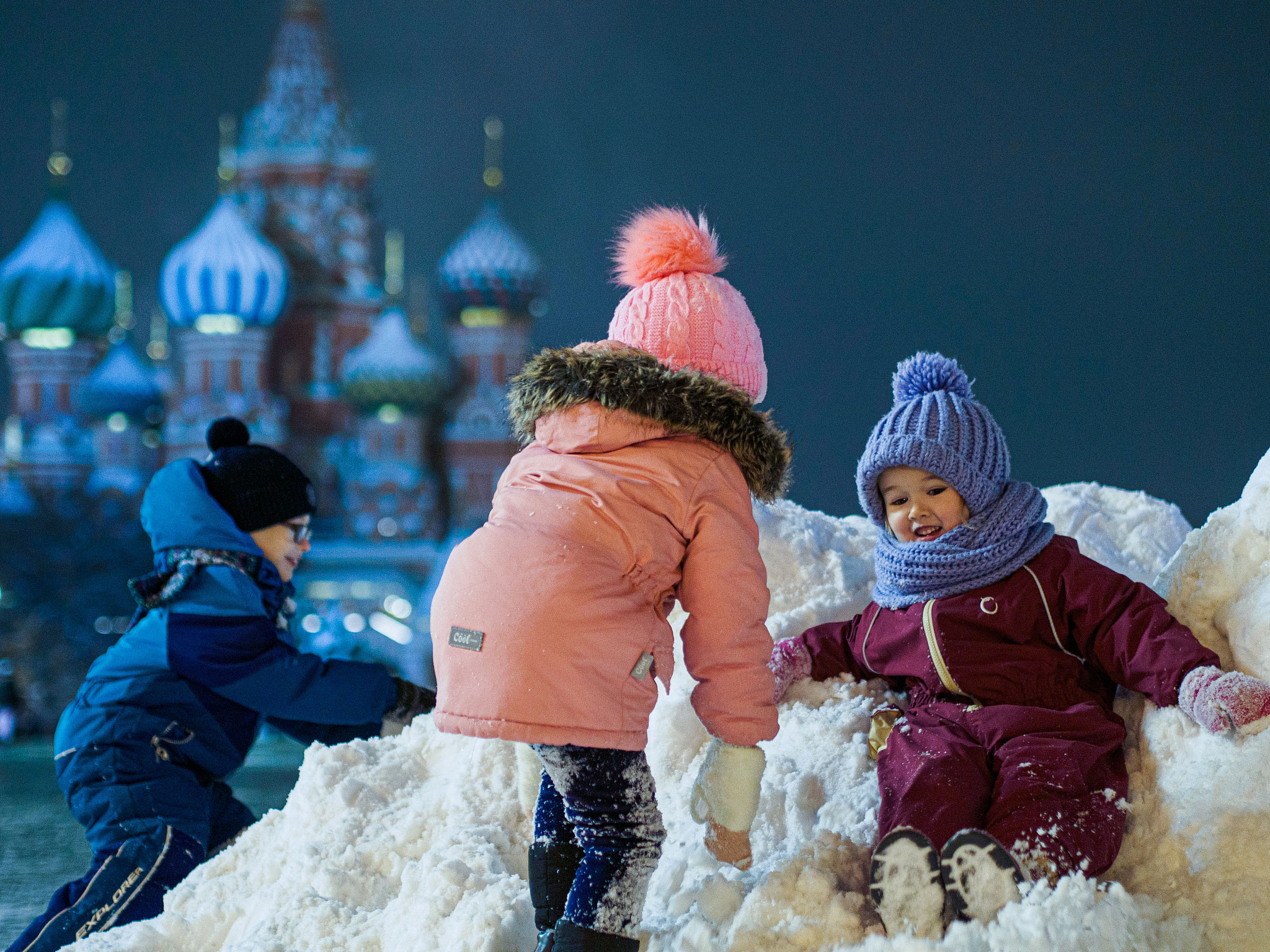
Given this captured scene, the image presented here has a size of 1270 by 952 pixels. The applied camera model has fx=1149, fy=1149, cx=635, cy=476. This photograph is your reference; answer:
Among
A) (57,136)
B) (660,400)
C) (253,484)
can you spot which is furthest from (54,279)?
(660,400)

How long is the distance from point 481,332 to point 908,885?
17485mm

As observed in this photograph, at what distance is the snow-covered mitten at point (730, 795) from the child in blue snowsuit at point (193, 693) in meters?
0.73

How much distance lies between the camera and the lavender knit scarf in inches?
52.7

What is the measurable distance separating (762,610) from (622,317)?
39 cm

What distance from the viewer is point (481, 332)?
18109mm

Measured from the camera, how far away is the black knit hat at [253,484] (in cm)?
185

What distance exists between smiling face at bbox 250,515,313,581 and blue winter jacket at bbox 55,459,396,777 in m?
0.08

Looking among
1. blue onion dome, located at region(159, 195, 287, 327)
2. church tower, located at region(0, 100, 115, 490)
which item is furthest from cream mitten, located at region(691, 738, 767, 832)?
blue onion dome, located at region(159, 195, 287, 327)

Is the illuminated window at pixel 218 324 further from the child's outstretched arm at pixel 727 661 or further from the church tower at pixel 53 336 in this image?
the child's outstretched arm at pixel 727 661

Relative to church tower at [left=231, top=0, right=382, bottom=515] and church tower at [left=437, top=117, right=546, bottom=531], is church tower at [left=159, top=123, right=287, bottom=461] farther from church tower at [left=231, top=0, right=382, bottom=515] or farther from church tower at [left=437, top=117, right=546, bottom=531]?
church tower at [left=437, top=117, right=546, bottom=531]

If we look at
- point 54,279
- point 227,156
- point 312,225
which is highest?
point 227,156

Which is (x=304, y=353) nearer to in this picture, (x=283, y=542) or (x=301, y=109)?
(x=301, y=109)

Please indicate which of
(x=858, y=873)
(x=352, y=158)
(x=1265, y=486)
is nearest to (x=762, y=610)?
(x=858, y=873)

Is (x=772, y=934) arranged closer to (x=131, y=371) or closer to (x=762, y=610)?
(x=762, y=610)
